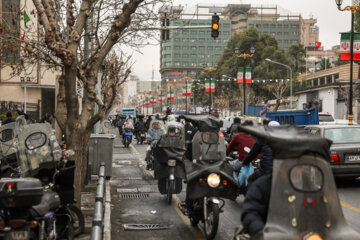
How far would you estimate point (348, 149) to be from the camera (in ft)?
38.8

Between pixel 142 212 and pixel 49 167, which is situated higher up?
pixel 49 167

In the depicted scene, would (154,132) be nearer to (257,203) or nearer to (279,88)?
(257,203)

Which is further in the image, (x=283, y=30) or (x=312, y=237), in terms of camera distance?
(x=283, y=30)

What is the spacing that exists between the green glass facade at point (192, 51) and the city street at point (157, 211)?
146408mm

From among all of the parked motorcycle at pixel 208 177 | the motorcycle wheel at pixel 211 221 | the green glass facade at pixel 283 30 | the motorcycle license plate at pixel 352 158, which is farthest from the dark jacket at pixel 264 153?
the green glass facade at pixel 283 30

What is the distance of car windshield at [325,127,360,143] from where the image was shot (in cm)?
1224

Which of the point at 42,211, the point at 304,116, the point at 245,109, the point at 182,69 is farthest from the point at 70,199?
the point at 182,69

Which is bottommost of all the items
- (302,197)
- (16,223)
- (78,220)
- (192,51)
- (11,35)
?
(78,220)

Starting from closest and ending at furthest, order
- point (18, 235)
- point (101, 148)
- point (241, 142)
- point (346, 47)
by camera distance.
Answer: point (18, 235) → point (241, 142) → point (101, 148) → point (346, 47)

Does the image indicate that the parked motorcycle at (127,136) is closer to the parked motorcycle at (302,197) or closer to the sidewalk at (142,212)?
the sidewalk at (142,212)

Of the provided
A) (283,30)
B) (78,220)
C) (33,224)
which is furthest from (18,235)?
(283,30)

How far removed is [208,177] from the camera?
724 centimetres

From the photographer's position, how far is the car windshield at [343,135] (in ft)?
40.2

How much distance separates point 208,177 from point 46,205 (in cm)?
255
